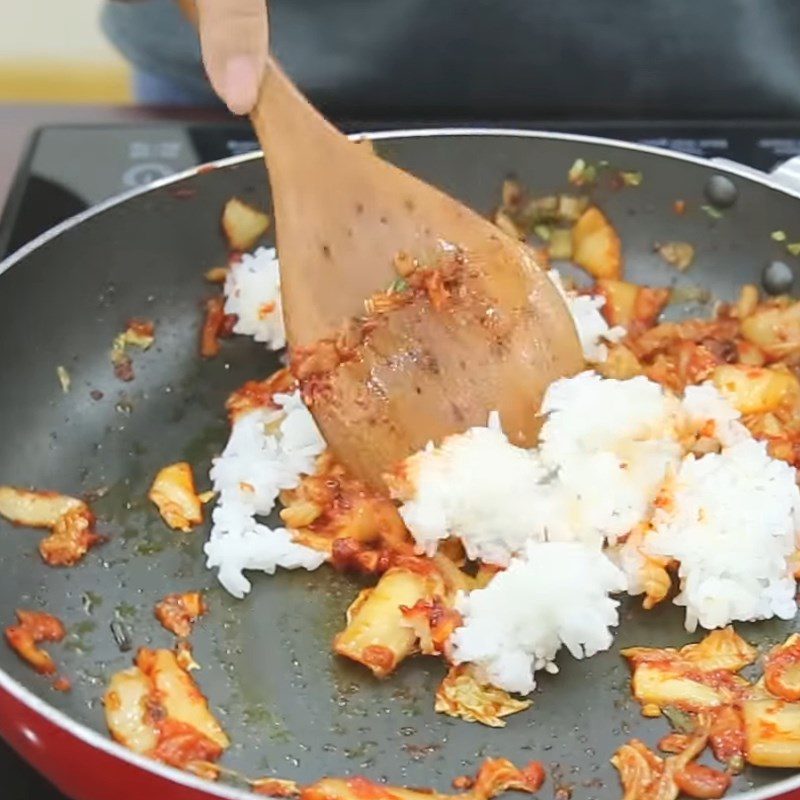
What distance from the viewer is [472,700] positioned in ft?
3.38

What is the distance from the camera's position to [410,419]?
45.9 inches

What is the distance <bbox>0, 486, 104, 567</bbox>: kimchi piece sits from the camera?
3.79 feet

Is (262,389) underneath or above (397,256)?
underneath

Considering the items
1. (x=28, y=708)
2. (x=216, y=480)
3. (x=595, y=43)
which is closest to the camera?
(x=28, y=708)

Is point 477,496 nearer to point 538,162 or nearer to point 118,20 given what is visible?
point 538,162

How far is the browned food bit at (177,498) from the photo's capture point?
120 cm

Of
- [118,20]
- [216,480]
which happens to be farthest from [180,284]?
[118,20]

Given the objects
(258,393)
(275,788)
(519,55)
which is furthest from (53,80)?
(275,788)

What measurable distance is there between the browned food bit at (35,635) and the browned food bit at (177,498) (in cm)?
15

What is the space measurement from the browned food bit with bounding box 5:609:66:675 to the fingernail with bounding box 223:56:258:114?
465 mm

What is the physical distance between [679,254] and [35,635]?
82cm

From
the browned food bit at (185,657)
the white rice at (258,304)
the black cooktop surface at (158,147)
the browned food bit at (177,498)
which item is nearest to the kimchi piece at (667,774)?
the browned food bit at (185,657)

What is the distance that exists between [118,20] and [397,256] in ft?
2.68

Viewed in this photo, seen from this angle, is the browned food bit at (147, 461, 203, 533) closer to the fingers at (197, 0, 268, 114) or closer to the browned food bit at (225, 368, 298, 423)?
the browned food bit at (225, 368, 298, 423)
